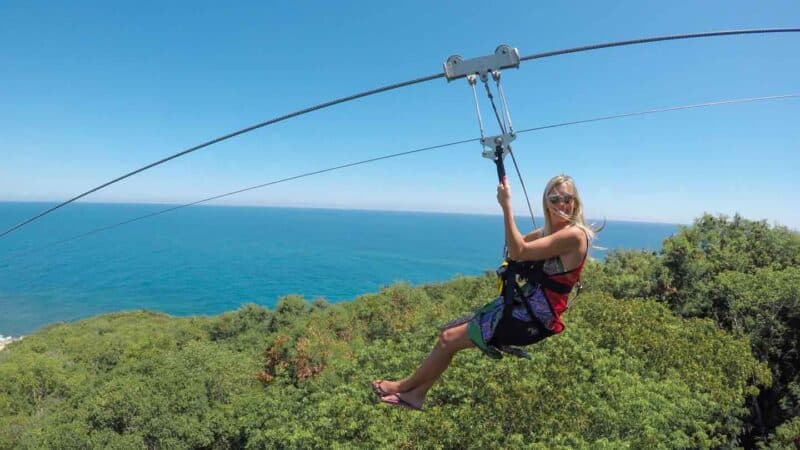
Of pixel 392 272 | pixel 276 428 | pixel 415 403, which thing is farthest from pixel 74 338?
pixel 392 272

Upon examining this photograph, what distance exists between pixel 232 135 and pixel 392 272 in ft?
372

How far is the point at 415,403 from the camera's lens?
3846 millimetres

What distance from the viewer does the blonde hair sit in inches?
123

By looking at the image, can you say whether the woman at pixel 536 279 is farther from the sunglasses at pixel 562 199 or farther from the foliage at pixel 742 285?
the foliage at pixel 742 285

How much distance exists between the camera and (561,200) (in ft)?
10.3

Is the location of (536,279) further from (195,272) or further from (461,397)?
(195,272)

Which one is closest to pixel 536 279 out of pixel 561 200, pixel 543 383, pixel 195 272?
pixel 561 200

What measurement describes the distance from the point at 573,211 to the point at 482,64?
1.33m

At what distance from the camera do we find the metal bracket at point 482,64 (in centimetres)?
324

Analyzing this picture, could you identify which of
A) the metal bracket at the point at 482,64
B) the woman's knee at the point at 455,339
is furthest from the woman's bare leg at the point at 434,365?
the metal bracket at the point at 482,64

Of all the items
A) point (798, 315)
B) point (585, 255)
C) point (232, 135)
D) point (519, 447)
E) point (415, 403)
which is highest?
point (232, 135)

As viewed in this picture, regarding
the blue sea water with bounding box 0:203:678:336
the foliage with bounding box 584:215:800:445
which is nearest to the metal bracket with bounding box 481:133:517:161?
the foliage with bounding box 584:215:800:445

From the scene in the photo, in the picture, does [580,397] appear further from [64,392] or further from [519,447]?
[64,392]

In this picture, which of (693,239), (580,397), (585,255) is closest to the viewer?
(585,255)
